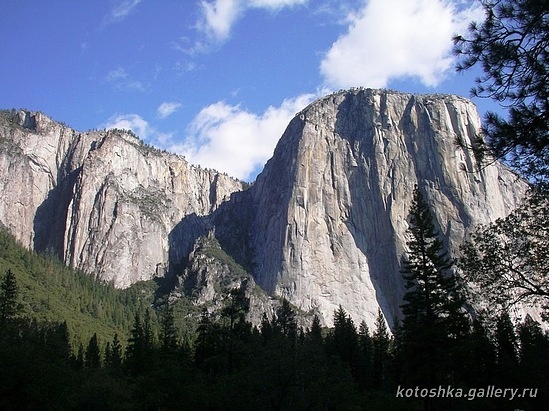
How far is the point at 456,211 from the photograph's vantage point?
159 metres

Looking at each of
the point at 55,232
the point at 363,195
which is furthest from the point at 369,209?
the point at 55,232

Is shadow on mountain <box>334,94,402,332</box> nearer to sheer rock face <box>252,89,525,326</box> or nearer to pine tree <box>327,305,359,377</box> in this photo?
sheer rock face <box>252,89,525,326</box>

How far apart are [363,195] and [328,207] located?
41.2 feet

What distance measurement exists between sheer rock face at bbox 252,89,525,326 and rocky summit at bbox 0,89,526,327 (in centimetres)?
36

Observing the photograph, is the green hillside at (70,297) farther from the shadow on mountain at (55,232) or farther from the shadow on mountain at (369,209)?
the shadow on mountain at (369,209)

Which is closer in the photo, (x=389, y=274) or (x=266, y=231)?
(x=389, y=274)

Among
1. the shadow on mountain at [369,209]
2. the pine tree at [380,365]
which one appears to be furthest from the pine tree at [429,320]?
the shadow on mountain at [369,209]

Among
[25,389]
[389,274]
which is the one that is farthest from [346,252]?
[25,389]

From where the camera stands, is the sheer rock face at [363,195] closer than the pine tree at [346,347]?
No

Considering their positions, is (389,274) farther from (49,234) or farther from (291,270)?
(49,234)

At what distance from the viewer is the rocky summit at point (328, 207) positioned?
159 meters

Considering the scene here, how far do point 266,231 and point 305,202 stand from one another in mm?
22367

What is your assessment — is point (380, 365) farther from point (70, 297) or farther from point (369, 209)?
point (70, 297)

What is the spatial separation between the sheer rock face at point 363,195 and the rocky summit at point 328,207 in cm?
36
